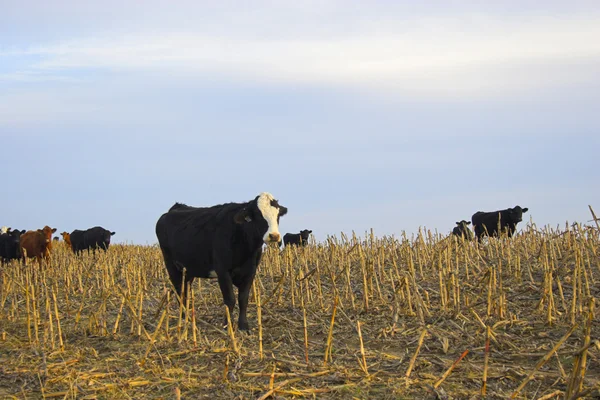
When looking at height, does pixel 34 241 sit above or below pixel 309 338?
above

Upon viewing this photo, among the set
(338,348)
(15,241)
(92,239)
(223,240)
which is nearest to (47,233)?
(15,241)

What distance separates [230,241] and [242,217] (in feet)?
1.48

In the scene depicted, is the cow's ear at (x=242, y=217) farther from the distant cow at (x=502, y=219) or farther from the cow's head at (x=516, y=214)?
the cow's head at (x=516, y=214)

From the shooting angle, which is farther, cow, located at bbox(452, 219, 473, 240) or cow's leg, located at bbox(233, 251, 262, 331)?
cow, located at bbox(452, 219, 473, 240)

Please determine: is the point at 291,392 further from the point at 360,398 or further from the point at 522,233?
the point at 522,233

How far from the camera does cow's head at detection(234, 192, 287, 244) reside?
1068 centimetres

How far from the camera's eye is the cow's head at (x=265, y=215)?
10680 mm

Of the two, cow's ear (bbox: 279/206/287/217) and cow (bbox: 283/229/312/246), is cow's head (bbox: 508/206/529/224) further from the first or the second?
cow's ear (bbox: 279/206/287/217)

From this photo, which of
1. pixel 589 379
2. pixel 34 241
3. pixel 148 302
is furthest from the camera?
pixel 34 241

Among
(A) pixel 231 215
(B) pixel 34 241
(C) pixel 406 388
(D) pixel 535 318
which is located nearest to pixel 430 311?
(D) pixel 535 318

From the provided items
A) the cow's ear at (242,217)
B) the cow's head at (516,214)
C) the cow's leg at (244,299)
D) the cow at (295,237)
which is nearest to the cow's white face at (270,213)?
the cow's ear at (242,217)

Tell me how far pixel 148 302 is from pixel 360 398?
8.58 m

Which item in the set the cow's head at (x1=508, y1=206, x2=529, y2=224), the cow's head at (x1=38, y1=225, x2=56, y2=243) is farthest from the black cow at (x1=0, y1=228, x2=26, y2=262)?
the cow's head at (x1=508, y1=206, x2=529, y2=224)

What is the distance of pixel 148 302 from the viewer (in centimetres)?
1405
